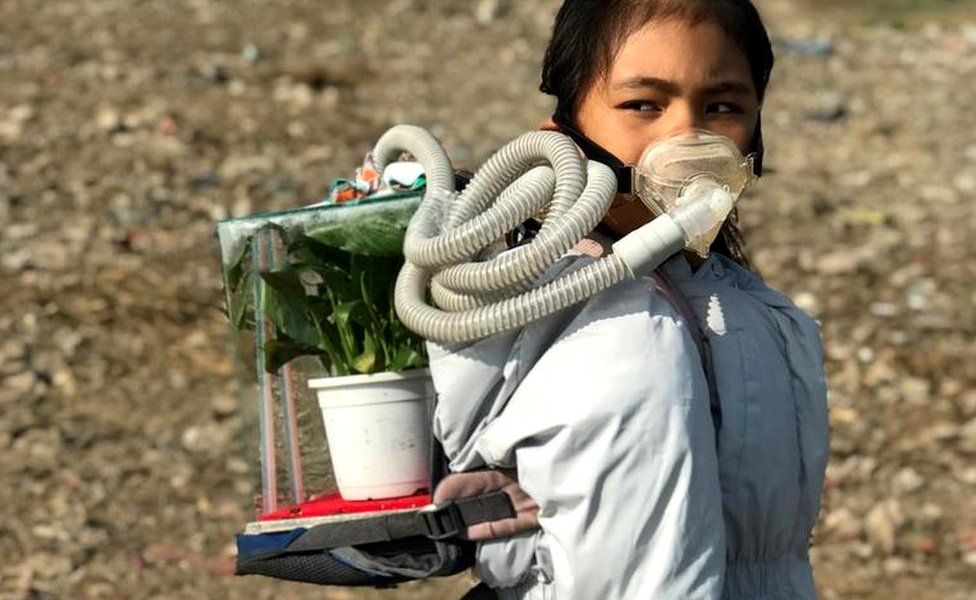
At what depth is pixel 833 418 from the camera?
5.70 metres

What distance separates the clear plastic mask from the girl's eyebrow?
0.06 m

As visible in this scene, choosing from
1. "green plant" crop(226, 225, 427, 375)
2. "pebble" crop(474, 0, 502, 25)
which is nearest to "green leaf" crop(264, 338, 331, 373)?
"green plant" crop(226, 225, 427, 375)

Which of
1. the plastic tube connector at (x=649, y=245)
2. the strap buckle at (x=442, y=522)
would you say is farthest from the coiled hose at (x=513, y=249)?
the strap buckle at (x=442, y=522)

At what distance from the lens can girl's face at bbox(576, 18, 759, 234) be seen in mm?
2318

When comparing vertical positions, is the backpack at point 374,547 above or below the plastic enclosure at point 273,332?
below

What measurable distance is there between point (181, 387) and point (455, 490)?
365cm

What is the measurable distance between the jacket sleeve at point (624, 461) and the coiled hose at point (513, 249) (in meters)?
0.07

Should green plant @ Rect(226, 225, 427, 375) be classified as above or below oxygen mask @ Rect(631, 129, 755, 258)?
below

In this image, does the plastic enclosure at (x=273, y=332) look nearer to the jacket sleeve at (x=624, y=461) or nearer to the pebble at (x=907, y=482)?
the jacket sleeve at (x=624, y=461)

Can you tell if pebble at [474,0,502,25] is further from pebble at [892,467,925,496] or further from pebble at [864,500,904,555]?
pebble at [864,500,904,555]

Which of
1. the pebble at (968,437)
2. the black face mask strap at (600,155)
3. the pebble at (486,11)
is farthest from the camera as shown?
the pebble at (486,11)

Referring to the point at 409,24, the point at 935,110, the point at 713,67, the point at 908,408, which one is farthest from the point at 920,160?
the point at 713,67

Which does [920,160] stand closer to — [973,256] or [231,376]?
[973,256]

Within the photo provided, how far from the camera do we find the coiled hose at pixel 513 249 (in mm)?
2121
